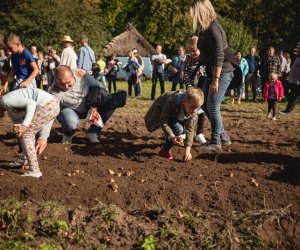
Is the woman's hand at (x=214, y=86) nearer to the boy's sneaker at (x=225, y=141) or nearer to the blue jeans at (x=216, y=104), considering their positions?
the blue jeans at (x=216, y=104)

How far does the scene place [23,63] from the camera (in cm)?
653

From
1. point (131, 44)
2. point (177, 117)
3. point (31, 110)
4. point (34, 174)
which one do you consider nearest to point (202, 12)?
point (177, 117)

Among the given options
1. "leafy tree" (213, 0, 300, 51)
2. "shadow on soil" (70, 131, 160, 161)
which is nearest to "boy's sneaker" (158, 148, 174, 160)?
"shadow on soil" (70, 131, 160, 161)

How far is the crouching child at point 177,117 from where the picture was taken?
17.7ft

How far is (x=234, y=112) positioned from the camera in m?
11.9

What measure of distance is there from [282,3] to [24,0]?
25.6 meters

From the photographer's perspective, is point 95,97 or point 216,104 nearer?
point 216,104

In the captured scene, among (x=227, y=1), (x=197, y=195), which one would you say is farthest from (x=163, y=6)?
(x=197, y=195)

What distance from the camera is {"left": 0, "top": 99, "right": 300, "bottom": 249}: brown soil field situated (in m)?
3.69

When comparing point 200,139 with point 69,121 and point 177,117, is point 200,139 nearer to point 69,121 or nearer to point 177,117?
point 177,117

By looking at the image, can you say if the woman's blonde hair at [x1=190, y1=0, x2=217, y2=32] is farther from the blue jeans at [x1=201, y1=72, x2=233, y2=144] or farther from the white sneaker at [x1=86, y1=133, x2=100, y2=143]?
the white sneaker at [x1=86, y1=133, x2=100, y2=143]

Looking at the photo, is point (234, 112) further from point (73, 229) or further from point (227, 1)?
point (227, 1)

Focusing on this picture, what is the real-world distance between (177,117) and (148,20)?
46755 mm

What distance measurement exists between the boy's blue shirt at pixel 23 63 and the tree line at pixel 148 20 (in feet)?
80.2
